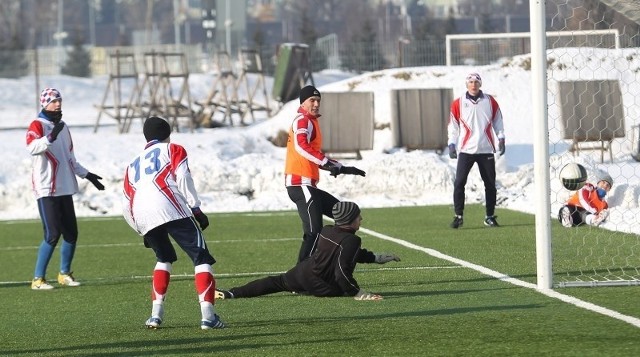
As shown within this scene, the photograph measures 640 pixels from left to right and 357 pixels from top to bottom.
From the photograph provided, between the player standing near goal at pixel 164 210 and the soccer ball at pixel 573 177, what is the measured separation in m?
6.91

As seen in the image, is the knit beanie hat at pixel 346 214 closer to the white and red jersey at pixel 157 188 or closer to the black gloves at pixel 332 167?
the black gloves at pixel 332 167

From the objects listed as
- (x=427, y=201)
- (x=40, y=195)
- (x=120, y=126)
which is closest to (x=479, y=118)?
(x=40, y=195)

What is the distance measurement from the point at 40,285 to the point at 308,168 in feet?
10.5

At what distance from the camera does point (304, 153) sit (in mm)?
12656

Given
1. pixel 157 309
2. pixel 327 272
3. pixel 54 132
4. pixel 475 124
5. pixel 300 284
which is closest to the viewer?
pixel 157 309

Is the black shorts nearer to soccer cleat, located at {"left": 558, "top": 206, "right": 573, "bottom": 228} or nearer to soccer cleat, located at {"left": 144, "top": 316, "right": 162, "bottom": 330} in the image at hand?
soccer cleat, located at {"left": 144, "top": 316, "right": 162, "bottom": 330}

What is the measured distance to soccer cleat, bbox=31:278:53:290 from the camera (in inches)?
557

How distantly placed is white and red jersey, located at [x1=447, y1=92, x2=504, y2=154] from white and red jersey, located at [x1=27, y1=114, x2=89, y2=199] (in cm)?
583

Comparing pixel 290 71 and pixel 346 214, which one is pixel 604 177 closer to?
pixel 346 214

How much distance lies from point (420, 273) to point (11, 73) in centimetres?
4813

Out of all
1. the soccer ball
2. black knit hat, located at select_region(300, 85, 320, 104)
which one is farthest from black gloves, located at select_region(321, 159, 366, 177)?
the soccer ball

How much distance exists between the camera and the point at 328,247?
11320mm

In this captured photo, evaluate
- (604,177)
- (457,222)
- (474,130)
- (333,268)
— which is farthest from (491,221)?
(333,268)

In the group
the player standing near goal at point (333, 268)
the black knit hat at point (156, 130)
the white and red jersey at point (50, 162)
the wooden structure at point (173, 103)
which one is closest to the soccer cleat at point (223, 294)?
the player standing near goal at point (333, 268)
